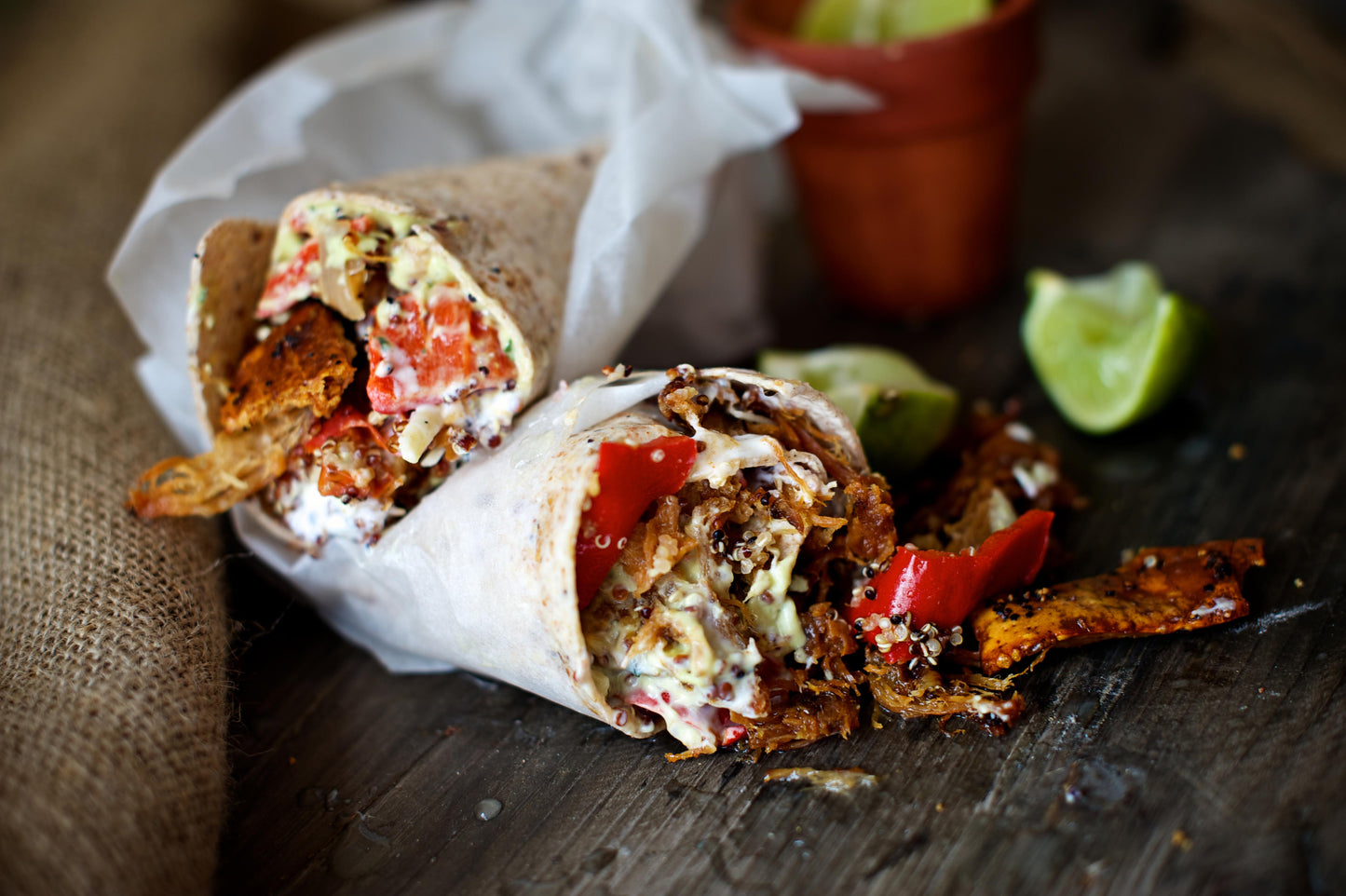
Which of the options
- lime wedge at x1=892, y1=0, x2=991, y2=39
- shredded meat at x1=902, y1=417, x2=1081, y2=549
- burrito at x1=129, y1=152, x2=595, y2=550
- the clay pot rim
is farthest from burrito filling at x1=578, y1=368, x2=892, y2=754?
lime wedge at x1=892, y1=0, x2=991, y2=39

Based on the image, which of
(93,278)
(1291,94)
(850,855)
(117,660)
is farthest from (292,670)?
(1291,94)

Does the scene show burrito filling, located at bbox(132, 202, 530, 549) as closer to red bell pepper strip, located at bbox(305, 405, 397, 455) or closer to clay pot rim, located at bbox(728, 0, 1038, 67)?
red bell pepper strip, located at bbox(305, 405, 397, 455)

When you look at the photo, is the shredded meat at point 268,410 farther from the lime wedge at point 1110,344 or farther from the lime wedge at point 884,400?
the lime wedge at point 1110,344

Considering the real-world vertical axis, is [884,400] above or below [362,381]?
below

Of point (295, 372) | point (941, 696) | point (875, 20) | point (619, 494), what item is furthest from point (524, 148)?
point (941, 696)

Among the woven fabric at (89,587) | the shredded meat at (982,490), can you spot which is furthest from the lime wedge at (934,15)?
the woven fabric at (89,587)

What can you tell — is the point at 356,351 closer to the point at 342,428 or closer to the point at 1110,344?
the point at 342,428
